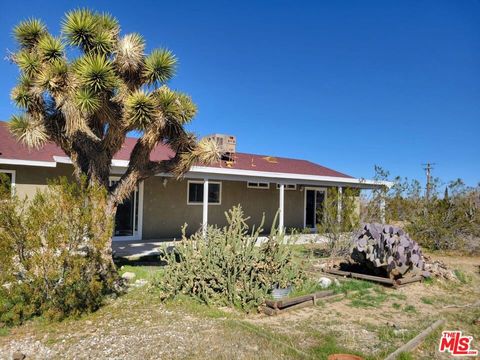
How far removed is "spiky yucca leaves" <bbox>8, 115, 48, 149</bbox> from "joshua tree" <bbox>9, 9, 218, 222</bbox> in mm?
18

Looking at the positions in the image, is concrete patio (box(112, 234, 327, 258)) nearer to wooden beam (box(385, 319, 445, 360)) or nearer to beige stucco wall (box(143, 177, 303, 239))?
beige stucco wall (box(143, 177, 303, 239))

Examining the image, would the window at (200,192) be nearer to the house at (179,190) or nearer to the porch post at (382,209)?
the house at (179,190)

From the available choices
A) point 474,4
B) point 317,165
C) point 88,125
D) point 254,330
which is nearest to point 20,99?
point 88,125

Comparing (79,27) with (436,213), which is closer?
(79,27)

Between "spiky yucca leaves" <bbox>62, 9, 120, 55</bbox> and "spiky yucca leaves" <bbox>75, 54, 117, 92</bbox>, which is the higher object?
"spiky yucca leaves" <bbox>62, 9, 120, 55</bbox>

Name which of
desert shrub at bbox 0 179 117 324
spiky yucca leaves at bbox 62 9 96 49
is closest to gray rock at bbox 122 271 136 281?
desert shrub at bbox 0 179 117 324

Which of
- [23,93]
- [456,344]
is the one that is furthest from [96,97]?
[456,344]

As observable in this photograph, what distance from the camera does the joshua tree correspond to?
704 cm

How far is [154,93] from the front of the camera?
25.6 ft

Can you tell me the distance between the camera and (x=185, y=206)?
1480 centimetres

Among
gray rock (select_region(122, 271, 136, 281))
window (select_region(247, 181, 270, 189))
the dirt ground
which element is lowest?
the dirt ground

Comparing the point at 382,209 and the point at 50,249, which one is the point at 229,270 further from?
the point at 382,209

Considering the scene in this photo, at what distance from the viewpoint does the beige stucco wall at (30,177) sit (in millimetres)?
10945

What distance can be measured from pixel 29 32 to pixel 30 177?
5.14m
